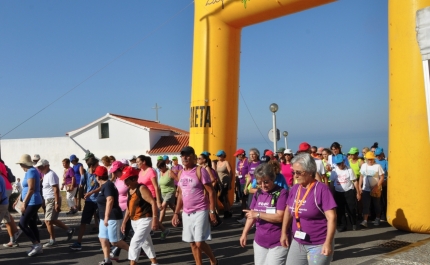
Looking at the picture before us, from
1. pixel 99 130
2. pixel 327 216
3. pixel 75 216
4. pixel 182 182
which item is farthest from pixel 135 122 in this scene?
pixel 327 216

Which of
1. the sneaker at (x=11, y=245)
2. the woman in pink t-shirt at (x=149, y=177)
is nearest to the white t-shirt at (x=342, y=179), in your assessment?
the woman in pink t-shirt at (x=149, y=177)

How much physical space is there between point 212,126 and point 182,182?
5.34m

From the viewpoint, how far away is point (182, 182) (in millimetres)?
6375

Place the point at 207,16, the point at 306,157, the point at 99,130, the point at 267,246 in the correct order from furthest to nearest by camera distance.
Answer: the point at 99,130, the point at 207,16, the point at 267,246, the point at 306,157

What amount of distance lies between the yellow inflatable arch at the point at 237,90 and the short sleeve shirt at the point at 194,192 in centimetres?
402

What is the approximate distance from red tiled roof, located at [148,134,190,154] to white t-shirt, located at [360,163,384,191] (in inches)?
Answer: 1126

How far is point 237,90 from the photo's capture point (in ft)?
39.1

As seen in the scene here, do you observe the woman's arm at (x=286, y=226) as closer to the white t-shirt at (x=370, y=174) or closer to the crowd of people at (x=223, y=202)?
Result: the crowd of people at (x=223, y=202)

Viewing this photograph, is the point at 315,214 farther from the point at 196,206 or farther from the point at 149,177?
the point at 149,177

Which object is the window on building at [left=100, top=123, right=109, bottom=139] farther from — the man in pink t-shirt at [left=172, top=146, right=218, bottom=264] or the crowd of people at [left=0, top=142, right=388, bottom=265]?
the man in pink t-shirt at [left=172, top=146, right=218, bottom=264]

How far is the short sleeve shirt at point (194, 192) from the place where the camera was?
621 centimetres

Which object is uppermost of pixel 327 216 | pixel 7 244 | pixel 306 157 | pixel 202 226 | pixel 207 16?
pixel 207 16

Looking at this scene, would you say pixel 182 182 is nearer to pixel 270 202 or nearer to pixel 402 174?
pixel 270 202

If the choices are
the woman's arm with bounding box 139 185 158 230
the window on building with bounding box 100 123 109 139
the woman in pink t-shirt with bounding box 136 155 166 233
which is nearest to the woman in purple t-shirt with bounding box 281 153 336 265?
the woman's arm with bounding box 139 185 158 230
